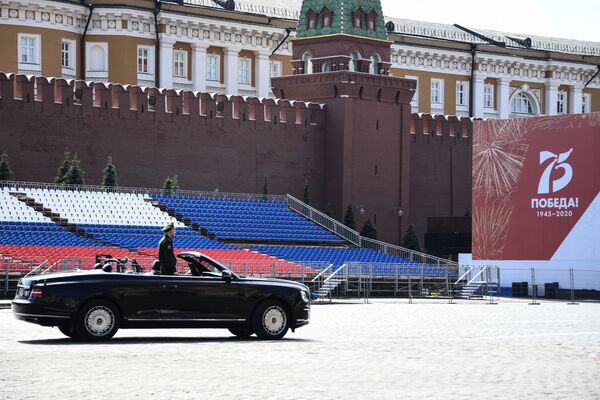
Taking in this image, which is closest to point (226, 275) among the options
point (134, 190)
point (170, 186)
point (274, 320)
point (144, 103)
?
point (274, 320)

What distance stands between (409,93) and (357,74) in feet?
12.0

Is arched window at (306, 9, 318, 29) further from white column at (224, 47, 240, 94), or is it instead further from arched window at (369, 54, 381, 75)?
white column at (224, 47, 240, 94)

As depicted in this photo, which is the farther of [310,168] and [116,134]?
[310,168]

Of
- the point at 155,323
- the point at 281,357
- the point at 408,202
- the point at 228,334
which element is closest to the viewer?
the point at 281,357

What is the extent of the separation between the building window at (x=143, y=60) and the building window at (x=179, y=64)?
1903mm

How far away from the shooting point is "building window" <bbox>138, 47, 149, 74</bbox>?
67750 mm

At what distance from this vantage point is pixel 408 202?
6481 centimetres

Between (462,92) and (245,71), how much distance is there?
47.1 ft

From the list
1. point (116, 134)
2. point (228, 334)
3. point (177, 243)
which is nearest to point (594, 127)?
point (177, 243)

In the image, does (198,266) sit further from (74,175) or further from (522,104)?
(522,104)

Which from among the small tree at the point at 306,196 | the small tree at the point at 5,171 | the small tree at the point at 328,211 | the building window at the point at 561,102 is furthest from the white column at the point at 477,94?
the small tree at the point at 5,171

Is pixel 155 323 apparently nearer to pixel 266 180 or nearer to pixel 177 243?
pixel 177 243

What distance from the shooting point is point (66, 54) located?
6619 centimetres

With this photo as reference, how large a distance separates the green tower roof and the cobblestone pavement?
3703 centimetres
